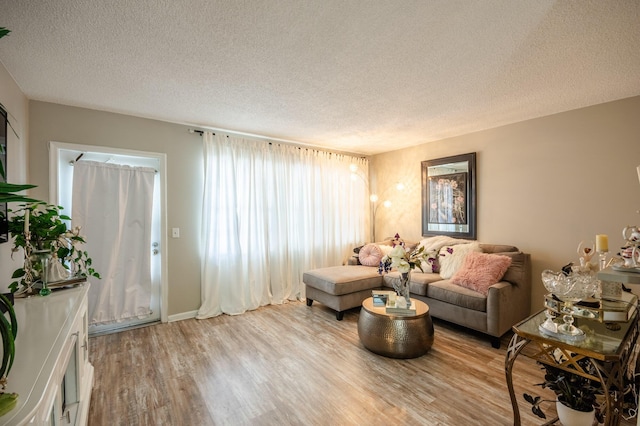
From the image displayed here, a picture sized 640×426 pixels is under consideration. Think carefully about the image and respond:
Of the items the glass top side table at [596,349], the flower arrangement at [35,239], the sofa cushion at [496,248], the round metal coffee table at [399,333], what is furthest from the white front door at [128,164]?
the sofa cushion at [496,248]

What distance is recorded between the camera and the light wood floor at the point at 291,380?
1956 mm

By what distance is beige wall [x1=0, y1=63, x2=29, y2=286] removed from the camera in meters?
2.08

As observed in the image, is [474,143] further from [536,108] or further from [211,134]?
[211,134]

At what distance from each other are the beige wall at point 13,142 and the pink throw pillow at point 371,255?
3.84 metres

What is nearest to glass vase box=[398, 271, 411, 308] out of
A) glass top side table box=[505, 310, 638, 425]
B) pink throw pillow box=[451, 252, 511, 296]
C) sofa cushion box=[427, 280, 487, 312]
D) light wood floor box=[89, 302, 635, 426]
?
light wood floor box=[89, 302, 635, 426]

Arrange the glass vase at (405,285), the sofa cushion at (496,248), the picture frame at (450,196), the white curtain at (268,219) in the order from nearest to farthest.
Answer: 1. the glass vase at (405,285)
2. the sofa cushion at (496,248)
3. the white curtain at (268,219)
4. the picture frame at (450,196)

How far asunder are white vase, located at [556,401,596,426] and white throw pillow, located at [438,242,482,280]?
1.93m

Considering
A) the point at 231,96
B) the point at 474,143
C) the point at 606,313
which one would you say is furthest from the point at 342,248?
the point at 606,313

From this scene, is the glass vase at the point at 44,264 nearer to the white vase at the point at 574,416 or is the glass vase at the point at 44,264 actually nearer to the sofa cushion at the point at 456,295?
the white vase at the point at 574,416

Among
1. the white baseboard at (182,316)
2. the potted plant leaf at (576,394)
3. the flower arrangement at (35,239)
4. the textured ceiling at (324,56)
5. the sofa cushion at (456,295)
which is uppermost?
the textured ceiling at (324,56)

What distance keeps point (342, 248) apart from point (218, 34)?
390 centimetres

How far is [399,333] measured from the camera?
8.64ft

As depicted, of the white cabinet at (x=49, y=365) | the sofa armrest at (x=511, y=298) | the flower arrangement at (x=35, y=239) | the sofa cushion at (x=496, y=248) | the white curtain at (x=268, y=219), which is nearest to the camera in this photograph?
the white cabinet at (x=49, y=365)

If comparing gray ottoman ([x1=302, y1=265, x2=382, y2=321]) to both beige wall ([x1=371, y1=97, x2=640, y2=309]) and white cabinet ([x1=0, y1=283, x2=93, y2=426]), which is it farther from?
white cabinet ([x1=0, y1=283, x2=93, y2=426])
